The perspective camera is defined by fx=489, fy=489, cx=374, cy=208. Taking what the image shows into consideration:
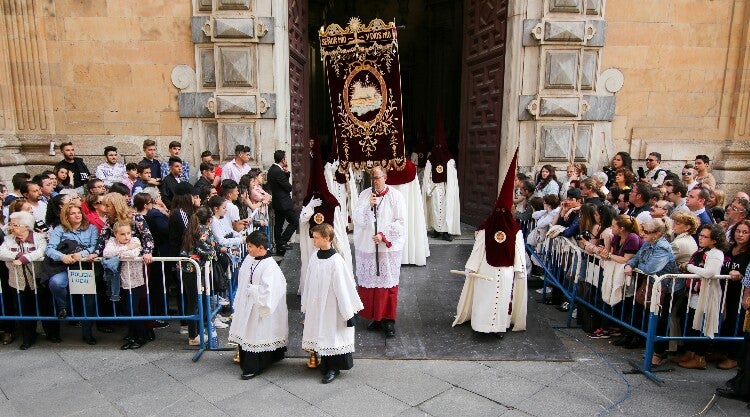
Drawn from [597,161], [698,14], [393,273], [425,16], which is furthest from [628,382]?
[425,16]

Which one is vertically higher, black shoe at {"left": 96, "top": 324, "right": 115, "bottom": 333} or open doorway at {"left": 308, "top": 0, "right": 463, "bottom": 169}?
open doorway at {"left": 308, "top": 0, "right": 463, "bottom": 169}

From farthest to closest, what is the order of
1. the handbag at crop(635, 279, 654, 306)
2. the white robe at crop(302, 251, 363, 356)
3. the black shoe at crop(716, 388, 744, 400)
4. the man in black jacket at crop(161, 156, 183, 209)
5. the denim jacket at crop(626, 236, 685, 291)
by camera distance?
the man in black jacket at crop(161, 156, 183, 209)
the handbag at crop(635, 279, 654, 306)
the denim jacket at crop(626, 236, 685, 291)
the white robe at crop(302, 251, 363, 356)
the black shoe at crop(716, 388, 744, 400)

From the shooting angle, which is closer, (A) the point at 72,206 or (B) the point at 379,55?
(A) the point at 72,206

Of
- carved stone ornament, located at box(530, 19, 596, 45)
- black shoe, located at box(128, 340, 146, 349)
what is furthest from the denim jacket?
black shoe, located at box(128, 340, 146, 349)

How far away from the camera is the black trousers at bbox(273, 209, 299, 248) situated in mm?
7973

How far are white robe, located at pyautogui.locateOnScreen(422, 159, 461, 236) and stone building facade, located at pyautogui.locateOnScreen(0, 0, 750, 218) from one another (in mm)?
1052

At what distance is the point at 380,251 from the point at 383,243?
9 centimetres

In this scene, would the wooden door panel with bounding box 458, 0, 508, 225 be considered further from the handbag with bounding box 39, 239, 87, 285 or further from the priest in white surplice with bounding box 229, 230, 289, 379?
the handbag with bounding box 39, 239, 87, 285

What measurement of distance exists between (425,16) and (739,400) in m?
13.7

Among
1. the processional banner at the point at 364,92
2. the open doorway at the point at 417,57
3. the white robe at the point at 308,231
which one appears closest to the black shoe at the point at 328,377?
the white robe at the point at 308,231

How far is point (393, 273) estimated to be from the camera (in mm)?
5301

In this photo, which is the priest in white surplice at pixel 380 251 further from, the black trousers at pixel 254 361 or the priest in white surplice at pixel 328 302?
the black trousers at pixel 254 361

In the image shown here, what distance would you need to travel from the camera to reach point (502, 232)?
5008mm

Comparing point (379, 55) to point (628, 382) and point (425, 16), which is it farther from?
point (425, 16)
